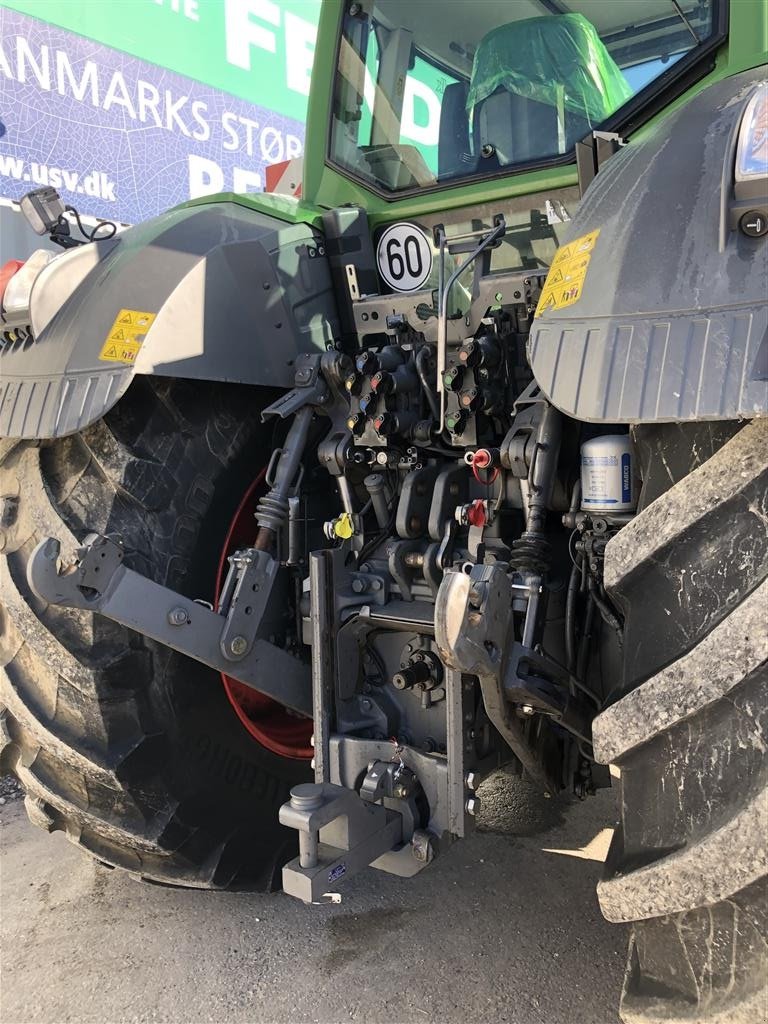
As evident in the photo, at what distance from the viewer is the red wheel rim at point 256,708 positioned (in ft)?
7.30

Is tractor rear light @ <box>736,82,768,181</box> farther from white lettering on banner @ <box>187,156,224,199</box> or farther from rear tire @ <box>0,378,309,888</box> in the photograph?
white lettering on banner @ <box>187,156,224,199</box>

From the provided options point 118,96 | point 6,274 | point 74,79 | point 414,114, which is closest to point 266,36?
point 118,96

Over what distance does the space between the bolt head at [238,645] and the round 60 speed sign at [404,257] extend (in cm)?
102

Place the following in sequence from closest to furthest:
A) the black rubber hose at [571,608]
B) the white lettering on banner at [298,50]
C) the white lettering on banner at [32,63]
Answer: the black rubber hose at [571,608] → the white lettering on banner at [32,63] → the white lettering on banner at [298,50]

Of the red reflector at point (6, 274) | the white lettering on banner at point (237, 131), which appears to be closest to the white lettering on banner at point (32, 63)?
the white lettering on banner at point (237, 131)

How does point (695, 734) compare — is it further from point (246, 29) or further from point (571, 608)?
point (246, 29)

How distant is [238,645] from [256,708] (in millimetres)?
541

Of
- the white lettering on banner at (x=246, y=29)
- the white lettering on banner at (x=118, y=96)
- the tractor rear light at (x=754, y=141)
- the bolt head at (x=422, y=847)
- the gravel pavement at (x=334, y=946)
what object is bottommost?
the gravel pavement at (x=334, y=946)

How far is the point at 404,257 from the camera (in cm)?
237

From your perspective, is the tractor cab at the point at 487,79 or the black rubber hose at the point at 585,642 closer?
the black rubber hose at the point at 585,642

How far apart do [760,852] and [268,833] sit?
59.1 inches

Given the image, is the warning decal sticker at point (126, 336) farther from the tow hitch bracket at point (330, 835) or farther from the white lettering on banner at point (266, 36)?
the white lettering on banner at point (266, 36)

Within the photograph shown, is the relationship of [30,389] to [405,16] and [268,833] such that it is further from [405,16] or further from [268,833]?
[405,16]

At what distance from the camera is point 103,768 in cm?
194
